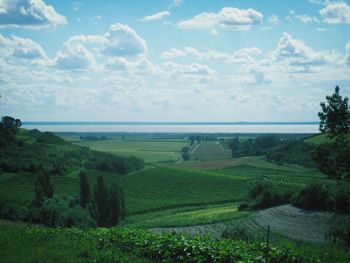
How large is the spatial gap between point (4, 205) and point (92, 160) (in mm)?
55022

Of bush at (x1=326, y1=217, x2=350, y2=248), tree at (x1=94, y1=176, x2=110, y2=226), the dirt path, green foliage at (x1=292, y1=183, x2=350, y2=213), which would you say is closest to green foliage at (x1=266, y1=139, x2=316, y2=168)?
green foliage at (x1=292, y1=183, x2=350, y2=213)

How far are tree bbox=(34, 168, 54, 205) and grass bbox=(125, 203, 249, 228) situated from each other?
15.0 m

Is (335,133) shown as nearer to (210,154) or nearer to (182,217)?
(182,217)

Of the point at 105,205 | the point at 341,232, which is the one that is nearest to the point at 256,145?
the point at 105,205

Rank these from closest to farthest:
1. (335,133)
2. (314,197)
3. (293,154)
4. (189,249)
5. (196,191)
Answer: (189,249), (335,133), (314,197), (196,191), (293,154)

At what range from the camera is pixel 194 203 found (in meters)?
86.3

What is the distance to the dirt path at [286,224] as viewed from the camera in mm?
49688

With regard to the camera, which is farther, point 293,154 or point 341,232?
point 293,154

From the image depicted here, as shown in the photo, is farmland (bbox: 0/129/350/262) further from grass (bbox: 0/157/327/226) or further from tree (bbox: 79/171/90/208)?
tree (bbox: 79/171/90/208)

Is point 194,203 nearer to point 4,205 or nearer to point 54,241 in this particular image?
point 4,205

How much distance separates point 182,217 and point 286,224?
57.6ft

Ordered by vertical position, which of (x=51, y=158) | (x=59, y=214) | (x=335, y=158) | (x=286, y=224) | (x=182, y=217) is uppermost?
(x=335, y=158)

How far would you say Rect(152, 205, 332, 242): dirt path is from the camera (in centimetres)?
4969

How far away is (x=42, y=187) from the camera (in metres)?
73.5
